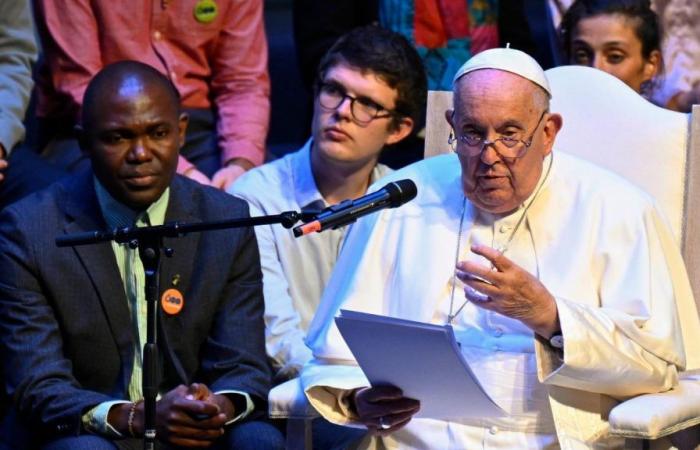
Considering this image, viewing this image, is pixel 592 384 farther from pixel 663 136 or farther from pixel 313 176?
pixel 313 176

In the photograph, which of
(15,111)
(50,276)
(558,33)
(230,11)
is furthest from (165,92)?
(558,33)

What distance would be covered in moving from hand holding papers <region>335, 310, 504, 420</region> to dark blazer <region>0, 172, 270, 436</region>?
2.37ft

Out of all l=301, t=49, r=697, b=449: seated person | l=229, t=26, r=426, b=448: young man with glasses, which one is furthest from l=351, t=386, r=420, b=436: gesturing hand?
l=229, t=26, r=426, b=448: young man with glasses

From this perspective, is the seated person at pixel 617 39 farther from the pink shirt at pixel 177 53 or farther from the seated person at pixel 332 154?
the pink shirt at pixel 177 53

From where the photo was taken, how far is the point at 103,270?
4297mm

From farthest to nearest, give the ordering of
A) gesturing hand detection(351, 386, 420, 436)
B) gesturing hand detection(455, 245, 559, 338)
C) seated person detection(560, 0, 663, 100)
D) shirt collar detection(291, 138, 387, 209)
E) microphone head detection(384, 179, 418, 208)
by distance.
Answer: seated person detection(560, 0, 663, 100) → shirt collar detection(291, 138, 387, 209) → gesturing hand detection(351, 386, 420, 436) → gesturing hand detection(455, 245, 559, 338) → microphone head detection(384, 179, 418, 208)

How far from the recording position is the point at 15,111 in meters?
5.22

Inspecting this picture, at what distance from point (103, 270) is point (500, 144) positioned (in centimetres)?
121

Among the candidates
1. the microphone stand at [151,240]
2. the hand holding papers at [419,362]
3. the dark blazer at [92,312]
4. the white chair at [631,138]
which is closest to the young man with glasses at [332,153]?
the white chair at [631,138]

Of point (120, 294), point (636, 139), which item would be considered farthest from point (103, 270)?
point (636, 139)

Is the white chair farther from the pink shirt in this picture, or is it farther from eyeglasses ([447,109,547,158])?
the pink shirt

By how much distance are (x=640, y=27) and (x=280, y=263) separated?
1589mm

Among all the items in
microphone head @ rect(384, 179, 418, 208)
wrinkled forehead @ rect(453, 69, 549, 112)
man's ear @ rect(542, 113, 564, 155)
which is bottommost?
microphone head @ rect(384, 179, 418, 208)

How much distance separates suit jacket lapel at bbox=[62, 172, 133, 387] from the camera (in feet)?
14.0
